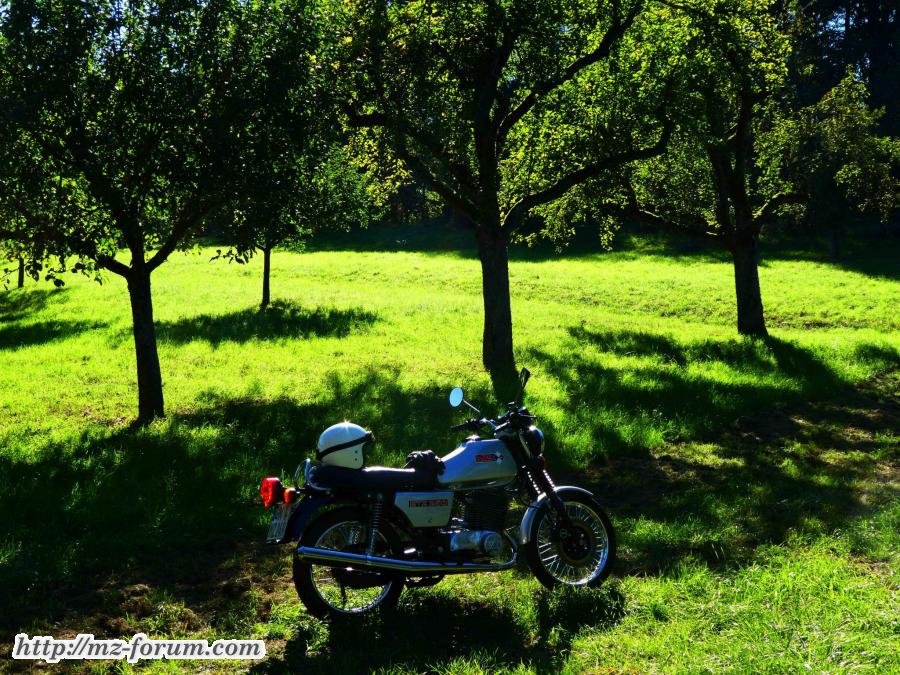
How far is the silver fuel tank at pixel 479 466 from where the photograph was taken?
564 centimetres

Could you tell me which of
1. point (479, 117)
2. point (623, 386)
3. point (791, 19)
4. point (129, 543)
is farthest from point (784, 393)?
point (791, 19)

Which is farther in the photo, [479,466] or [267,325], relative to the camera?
[267,325]

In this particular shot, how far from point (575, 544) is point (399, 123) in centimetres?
888

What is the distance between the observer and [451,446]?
9781 mm

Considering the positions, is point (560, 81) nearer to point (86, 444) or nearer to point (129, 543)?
point (86, 444)

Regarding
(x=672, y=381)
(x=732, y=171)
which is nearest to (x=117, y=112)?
(x=672, y=381)

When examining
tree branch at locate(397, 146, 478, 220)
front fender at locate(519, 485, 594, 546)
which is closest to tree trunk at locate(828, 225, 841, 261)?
tree branch at locate(397, 146, 478, 220)

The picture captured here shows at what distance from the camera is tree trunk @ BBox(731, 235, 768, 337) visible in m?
19.2

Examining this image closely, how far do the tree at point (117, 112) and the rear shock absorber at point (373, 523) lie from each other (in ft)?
20.7

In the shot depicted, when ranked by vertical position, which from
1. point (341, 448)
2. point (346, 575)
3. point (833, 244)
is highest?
point (833, 244)

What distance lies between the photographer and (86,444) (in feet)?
32.2

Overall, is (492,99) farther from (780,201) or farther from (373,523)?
(373,523)

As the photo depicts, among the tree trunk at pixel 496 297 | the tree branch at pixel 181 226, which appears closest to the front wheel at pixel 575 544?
the tree branch at pixel 181 226

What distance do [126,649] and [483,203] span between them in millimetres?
10636
